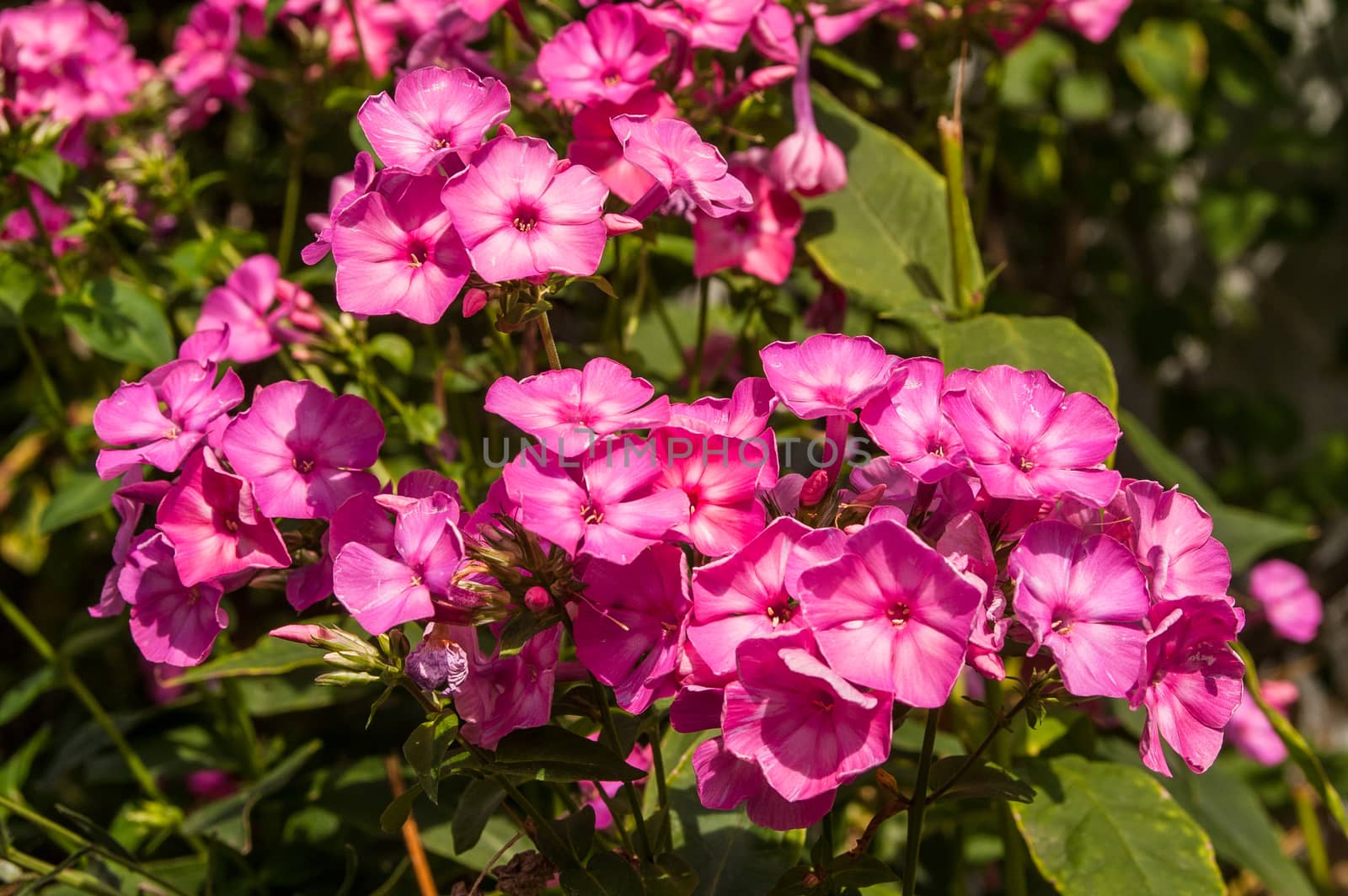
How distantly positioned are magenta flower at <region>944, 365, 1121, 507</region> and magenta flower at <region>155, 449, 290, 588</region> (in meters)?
0.37

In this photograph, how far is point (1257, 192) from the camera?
1.89 m

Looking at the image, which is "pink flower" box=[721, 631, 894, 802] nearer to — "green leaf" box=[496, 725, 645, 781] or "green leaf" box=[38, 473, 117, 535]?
"green leaf" box=[496, 725, 645, 781]

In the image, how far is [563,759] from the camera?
615 mm

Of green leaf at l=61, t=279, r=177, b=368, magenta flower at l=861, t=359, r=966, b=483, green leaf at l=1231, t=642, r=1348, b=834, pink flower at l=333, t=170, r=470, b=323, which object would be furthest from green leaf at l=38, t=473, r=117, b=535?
green leaf at l=1231, t=642, r=1348, b=834

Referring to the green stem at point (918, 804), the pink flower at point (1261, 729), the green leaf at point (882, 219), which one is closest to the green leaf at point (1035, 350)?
the green leaf at point (882, 219)

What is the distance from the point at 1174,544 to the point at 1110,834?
0.34 meters

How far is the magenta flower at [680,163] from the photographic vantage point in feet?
2.20

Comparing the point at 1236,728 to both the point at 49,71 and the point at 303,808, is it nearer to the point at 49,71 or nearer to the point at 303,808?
the point at 303,808

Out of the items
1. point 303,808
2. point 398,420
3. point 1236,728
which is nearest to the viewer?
point 398,420

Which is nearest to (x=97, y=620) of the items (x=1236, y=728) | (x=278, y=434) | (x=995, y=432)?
(x=278, y=434)

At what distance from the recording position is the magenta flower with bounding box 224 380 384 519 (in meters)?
0.64

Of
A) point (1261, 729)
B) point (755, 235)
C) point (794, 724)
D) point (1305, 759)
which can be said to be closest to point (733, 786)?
point (794, 724)

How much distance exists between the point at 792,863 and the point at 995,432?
1.10 feet

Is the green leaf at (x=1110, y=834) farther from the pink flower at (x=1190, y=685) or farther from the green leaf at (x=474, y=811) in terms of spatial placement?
the green leaf at (x=474, y=811)
